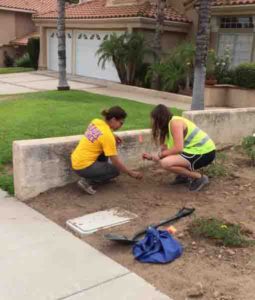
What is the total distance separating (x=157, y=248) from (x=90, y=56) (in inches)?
702

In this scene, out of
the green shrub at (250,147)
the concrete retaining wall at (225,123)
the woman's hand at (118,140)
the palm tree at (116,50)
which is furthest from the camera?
the palm tree at (116,50)

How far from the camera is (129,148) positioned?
235 inches

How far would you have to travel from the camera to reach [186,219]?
4461 millimetres

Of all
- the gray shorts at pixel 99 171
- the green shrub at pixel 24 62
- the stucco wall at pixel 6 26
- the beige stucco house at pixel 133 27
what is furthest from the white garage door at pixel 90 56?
the gray shorts at pixel 99 171

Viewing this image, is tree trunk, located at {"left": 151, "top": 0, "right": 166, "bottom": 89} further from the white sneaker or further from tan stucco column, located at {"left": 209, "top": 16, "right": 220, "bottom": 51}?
the white sneaker

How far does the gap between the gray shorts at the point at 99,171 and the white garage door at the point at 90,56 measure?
46.2 ft

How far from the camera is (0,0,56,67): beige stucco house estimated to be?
28406 millimetres

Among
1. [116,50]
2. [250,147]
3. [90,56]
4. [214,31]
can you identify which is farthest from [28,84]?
[250,147]

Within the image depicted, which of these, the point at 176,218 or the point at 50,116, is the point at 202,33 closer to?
the point at 50,116

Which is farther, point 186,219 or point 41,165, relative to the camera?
point 41,165

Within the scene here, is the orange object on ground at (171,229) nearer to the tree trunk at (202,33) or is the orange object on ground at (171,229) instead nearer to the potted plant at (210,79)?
the tree trunk at (202,33)

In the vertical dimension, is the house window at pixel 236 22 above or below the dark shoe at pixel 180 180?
above

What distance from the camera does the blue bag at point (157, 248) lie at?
3652mm

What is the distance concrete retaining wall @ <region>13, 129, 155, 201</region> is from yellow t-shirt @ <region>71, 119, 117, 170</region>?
22cm
